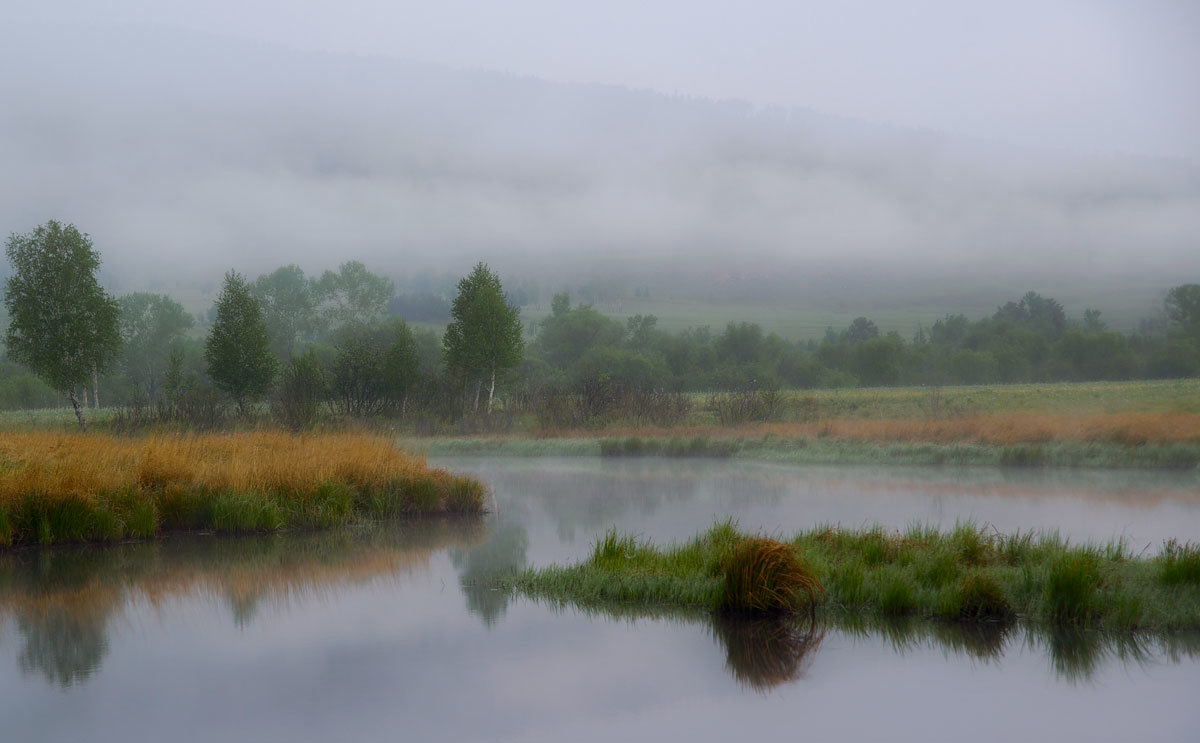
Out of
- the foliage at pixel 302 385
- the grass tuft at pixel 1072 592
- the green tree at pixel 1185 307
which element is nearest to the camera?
the grass tuft at pixel 1072 592

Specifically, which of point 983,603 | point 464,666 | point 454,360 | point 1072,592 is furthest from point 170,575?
point 454,360

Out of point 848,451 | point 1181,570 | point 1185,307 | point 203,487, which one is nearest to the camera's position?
point 1181,570

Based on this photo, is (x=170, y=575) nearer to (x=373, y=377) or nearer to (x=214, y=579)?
(x=214, y=579)

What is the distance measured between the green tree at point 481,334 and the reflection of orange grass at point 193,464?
20.5 meters

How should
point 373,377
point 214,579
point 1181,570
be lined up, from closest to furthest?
point 1181,570, point 214,579, point 373,377

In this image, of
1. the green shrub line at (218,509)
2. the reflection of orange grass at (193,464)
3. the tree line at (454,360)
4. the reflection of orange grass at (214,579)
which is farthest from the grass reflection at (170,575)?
the tree line at (454,360)

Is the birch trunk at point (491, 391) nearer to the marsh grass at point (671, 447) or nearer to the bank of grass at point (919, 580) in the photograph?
the marsh grass at point (671, 447)

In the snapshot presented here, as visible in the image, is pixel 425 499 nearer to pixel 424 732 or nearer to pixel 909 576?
pixel 909 576

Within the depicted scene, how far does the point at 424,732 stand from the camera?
488 cm

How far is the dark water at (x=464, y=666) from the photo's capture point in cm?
497

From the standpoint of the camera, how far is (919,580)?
24.1 feet

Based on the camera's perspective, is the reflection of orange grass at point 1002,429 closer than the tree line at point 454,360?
Yes

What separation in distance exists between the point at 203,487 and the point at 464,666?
7.11 metres

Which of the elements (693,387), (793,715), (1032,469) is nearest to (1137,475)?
(1032,469)
